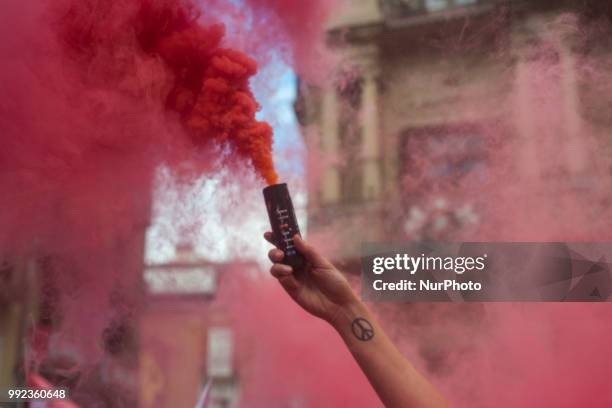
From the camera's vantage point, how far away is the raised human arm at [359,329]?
946 mm

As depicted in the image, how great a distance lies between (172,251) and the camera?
195 centimetres

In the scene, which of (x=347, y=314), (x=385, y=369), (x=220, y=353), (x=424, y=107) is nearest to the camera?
(x=385, y=369)

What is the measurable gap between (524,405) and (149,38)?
1556 mm

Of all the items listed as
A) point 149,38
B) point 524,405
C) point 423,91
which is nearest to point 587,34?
point 423,91

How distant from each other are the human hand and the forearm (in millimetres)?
44

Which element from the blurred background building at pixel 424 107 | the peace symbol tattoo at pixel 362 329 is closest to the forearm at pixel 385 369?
the peace symbol tattoo at pixel 362 329

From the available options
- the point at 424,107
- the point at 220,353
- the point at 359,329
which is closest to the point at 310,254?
the point at 359,329

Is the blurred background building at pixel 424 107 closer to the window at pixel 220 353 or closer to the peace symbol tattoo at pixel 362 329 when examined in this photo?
the window at pixel 220 353

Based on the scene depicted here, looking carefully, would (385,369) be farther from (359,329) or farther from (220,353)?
(220,353)

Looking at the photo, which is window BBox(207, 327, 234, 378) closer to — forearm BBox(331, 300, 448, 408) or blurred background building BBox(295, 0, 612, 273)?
blurred background building BBox(295, 0, 612, 273)

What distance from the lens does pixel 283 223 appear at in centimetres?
116

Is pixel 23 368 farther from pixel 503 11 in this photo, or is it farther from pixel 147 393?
pixel 503 11

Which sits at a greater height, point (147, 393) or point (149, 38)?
point (149, 38)

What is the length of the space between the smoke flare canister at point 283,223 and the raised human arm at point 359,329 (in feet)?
0.05
